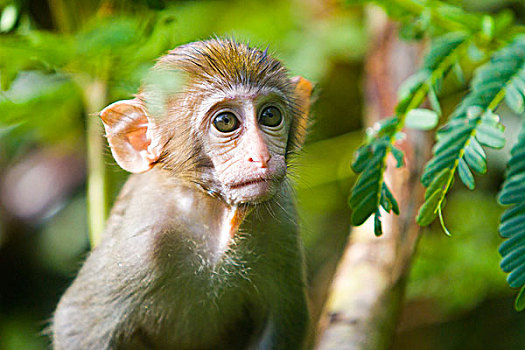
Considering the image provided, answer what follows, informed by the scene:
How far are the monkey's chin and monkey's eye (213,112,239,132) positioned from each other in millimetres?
276

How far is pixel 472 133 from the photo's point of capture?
2.56 metres

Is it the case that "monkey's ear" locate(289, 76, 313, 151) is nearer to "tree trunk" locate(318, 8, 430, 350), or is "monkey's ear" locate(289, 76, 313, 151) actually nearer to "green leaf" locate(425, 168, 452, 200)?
"green leaf" locate(425, 168, 452, 200)

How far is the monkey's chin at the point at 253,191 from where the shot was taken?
2.59 m

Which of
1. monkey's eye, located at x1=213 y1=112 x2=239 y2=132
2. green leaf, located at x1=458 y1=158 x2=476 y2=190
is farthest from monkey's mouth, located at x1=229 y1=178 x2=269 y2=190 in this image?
green leaf, located at x1=458 y1=158 x2=476 y2=190

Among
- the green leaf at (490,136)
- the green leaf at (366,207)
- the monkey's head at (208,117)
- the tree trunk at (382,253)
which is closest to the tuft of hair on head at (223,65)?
the monkey's head at (208,117)

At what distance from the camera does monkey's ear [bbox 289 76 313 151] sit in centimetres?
318

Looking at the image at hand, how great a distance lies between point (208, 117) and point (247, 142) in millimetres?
319

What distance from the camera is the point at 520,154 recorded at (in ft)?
8.01

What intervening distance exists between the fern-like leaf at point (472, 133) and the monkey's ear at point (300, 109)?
80cm

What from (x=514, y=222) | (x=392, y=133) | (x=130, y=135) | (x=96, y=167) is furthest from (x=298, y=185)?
(x=96, y=167)

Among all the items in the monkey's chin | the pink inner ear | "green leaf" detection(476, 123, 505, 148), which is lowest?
the monkey's chin

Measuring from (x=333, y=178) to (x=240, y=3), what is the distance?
2014 millimetres

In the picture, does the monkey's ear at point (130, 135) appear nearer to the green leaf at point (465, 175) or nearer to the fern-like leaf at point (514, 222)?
the green leaf at point (465, 175)

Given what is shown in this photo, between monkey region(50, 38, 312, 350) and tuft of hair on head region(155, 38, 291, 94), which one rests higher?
tuft of hair on head region(155, 38, 291, 94)
